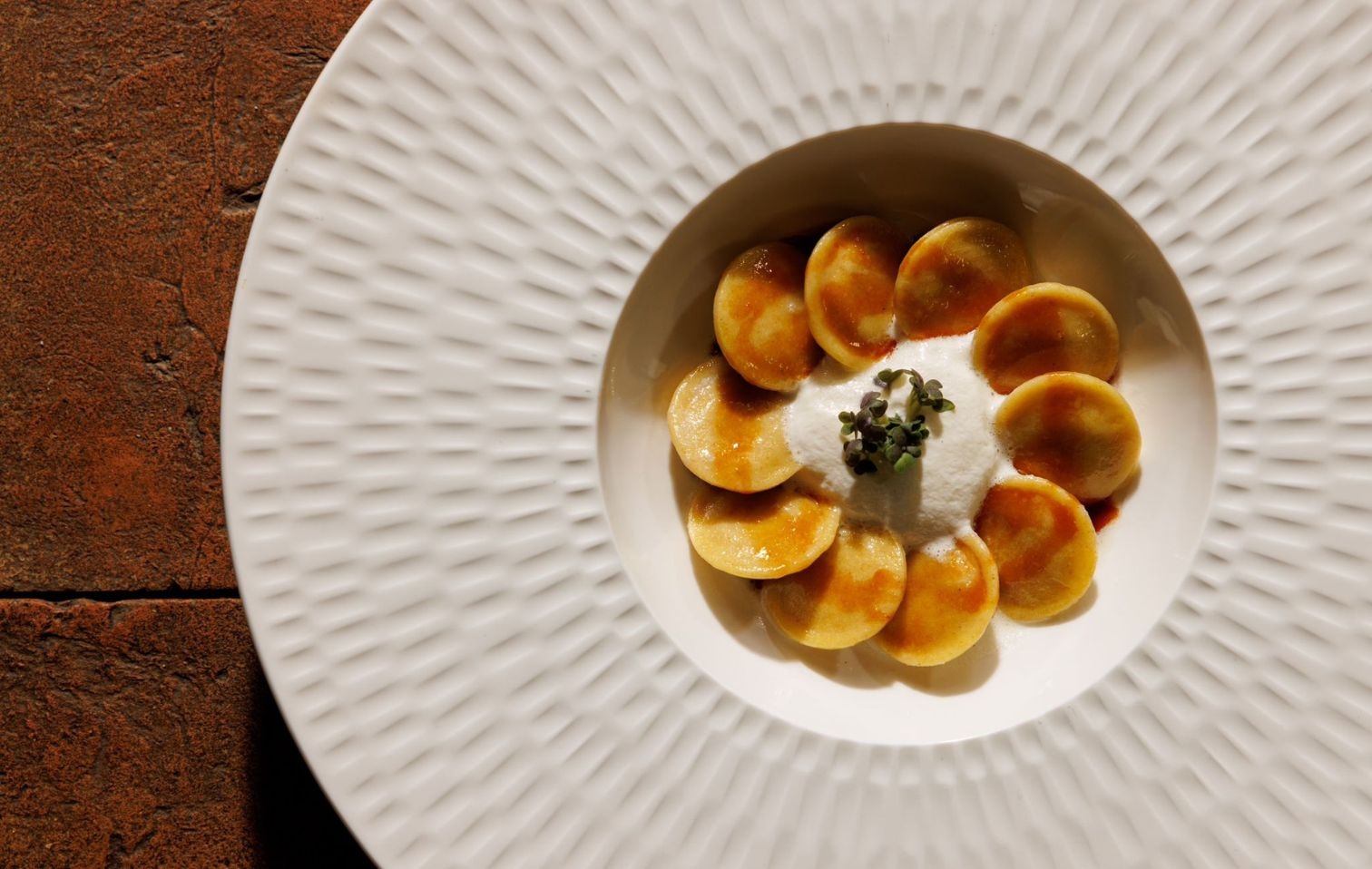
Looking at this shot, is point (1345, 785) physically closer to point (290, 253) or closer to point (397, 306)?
point (397, 306)

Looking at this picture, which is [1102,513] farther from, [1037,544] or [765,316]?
[765,316]

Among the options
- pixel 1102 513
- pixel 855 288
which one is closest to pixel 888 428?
pixel 855 288

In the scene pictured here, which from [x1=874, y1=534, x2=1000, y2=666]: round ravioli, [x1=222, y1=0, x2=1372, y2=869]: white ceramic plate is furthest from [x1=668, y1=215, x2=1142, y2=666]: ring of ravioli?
[x1=222, y1=0, x2=1372, y2=869]: white ceramic plate

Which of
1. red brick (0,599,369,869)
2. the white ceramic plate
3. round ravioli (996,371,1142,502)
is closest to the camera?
the white ceramic plate

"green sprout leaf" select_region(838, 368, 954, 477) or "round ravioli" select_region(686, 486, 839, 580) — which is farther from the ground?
"green sprout leaf" select_region(838, 368, 954, 477)

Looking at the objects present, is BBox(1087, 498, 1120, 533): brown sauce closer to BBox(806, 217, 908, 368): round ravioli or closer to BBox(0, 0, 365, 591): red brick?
BBox(806, 217, 908, 368): round ravioli

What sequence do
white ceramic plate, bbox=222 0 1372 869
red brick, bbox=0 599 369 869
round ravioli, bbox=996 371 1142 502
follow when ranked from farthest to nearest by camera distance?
1. red brick, bbox=0 599 369 869
2. round ravioli, bbox=996 371 1142 502
3. white ceramic plate, bbox=222 0 1372 869
